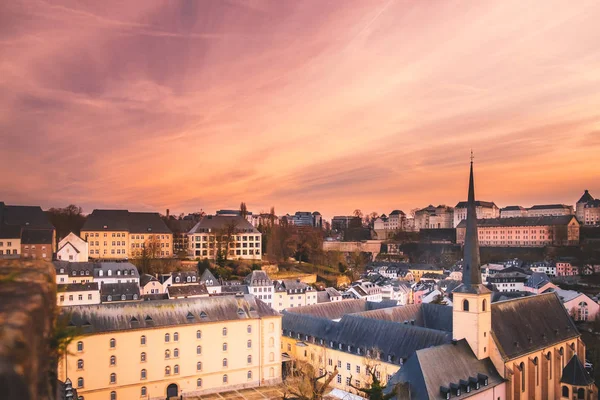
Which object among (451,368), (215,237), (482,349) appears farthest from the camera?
(215,237)

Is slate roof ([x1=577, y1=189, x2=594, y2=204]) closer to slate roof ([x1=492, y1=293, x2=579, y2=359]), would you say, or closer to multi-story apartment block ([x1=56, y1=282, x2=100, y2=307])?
slate roof ([x1=492, y1=293, x2=579, y2=359])

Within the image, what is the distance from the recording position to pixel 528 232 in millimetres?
131625

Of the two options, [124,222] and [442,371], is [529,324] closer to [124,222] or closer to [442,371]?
[442,371]

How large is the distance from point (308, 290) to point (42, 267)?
244ft

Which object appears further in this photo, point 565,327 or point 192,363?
→ point 565,327

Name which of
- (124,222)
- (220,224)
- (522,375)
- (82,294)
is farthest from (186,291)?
(522,375)

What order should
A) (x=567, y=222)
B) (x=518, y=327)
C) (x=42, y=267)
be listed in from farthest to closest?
(x=567, y=222)
(x=518, y=327)
(x=42, y=267)

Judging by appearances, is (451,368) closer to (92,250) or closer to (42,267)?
(42,267)

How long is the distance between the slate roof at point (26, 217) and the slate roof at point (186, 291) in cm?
3075

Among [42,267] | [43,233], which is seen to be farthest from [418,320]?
[43,233]

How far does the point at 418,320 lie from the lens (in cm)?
5347

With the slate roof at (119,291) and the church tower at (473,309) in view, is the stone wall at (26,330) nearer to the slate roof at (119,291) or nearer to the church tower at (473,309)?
the church tower at (473,309)

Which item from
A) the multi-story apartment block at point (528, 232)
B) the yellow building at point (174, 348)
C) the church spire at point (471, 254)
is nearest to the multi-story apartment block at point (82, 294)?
the yellow building at point (174, 348)

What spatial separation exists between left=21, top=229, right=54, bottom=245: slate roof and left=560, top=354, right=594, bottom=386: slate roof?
232ft
